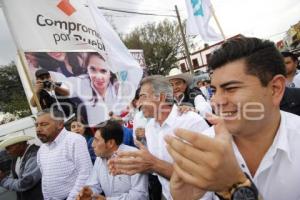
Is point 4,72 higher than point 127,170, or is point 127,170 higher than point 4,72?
point 4,72

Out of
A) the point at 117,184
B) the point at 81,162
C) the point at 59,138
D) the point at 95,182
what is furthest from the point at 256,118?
the point at 59,138

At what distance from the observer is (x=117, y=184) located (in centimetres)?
310

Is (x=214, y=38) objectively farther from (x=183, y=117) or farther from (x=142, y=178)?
(x=142, y=178)

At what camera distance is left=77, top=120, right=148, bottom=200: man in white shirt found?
2986mm

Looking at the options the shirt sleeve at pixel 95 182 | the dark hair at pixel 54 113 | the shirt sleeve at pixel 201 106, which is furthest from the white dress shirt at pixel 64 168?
the shirt sleeve at pixel 201 106

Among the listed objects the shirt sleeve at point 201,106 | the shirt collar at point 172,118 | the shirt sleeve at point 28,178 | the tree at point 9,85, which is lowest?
the shirt sleeve at point 28,178

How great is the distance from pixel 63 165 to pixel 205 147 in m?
2.99

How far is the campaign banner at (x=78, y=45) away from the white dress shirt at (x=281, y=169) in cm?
267

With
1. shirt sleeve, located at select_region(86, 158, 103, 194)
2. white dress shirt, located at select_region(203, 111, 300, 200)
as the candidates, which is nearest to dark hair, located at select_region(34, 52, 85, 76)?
shirt sleeve, located at select_region(86, 158, 103, 194)

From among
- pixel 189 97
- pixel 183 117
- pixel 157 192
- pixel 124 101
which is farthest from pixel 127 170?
pixel 189 97

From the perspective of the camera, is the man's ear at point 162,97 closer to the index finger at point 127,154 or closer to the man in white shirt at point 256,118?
the index finger at point 127,154

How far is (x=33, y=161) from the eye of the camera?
A: 4094 mm

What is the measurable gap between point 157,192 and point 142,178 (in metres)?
0.46

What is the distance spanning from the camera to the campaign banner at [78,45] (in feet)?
12.3
